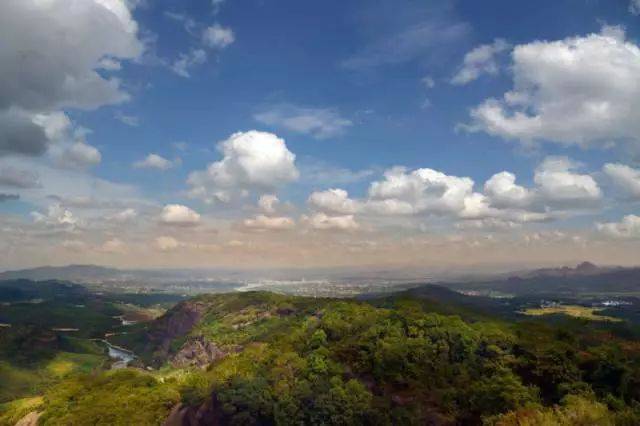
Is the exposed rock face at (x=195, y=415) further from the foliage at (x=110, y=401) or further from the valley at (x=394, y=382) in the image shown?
the foliage at (x=110, y=401)

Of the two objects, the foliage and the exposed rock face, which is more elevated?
the exposed rock face

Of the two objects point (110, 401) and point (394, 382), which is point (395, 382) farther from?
point (110, 401)

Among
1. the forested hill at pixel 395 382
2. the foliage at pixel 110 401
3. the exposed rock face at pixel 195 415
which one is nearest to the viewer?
the forested hill at pixel 395 382

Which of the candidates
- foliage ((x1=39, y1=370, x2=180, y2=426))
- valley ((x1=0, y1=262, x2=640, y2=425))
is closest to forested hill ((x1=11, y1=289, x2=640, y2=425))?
valley ((x1=0, y1=262, x2=640, y2=425))

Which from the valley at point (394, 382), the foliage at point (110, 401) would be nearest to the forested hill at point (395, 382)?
the valley at point (394, 382)

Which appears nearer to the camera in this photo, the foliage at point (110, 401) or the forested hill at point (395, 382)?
the forested hill at point (395, 382)

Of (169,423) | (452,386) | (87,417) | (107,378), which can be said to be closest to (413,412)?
(452,386)

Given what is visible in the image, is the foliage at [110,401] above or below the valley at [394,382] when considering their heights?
below

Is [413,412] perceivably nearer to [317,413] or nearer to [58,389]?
[317,413]

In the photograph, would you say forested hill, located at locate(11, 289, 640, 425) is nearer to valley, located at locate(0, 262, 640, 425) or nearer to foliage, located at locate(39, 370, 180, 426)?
valley, located at locate(0, 262, 640, 425)

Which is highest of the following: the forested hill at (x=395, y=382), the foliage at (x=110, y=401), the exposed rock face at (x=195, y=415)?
the forested hill at (x=395, y=382)

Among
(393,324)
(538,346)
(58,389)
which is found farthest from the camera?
(58,389)
